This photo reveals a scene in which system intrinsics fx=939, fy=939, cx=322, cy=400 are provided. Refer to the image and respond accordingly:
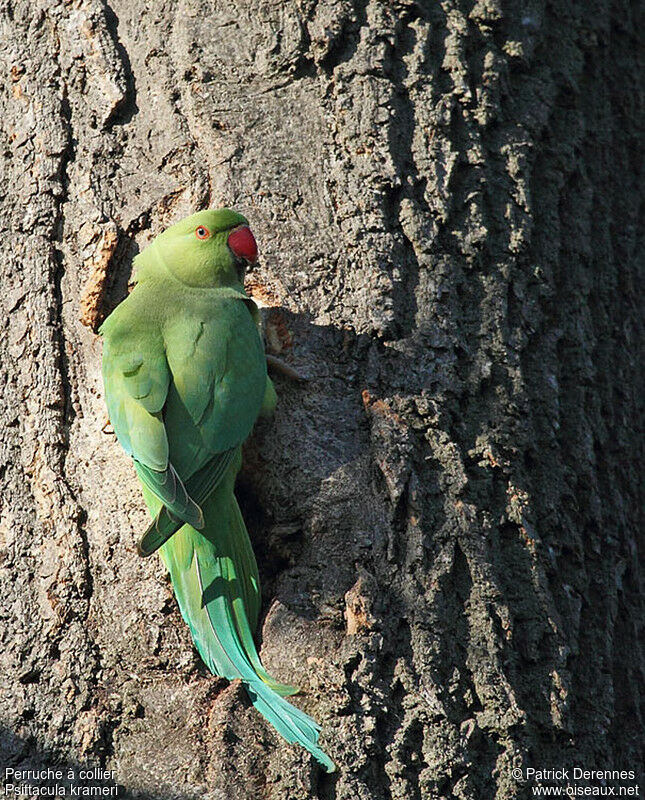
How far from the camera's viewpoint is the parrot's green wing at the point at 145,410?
81.9 inches

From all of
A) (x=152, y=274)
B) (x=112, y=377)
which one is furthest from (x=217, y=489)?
(x=152, y=274)

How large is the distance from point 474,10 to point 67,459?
1.66 metres

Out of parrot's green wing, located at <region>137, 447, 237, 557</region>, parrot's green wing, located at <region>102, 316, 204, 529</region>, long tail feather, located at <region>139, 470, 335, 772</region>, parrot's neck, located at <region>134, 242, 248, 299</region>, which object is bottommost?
long tail feather, located at <region>139, 470, 335, 772</region>

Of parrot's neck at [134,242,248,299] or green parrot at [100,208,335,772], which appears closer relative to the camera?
green parrot at [100,208,335,772]

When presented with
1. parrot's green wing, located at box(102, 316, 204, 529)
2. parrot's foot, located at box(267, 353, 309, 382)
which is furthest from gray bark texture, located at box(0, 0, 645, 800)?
parrot's green wing, located at box(102, 316, 204, 529)

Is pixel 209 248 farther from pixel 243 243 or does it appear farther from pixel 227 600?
pixel 227 600

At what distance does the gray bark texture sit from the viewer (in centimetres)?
204

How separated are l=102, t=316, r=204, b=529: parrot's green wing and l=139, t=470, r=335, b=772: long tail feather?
0.12 m

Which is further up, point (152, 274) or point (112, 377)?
point (152, 274)

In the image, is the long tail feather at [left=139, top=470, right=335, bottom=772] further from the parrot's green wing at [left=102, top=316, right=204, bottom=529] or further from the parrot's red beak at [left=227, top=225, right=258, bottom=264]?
the parrot's red beak at [left=227, top=225, right=258, bottom=264]

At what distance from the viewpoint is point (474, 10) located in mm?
2635

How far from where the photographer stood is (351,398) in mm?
2275

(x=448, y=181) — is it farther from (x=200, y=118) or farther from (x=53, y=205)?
(x=53, y=205)

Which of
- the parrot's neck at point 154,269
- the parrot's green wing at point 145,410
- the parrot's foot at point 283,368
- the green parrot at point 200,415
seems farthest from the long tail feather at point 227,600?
the parrot's neck at point 154,269
